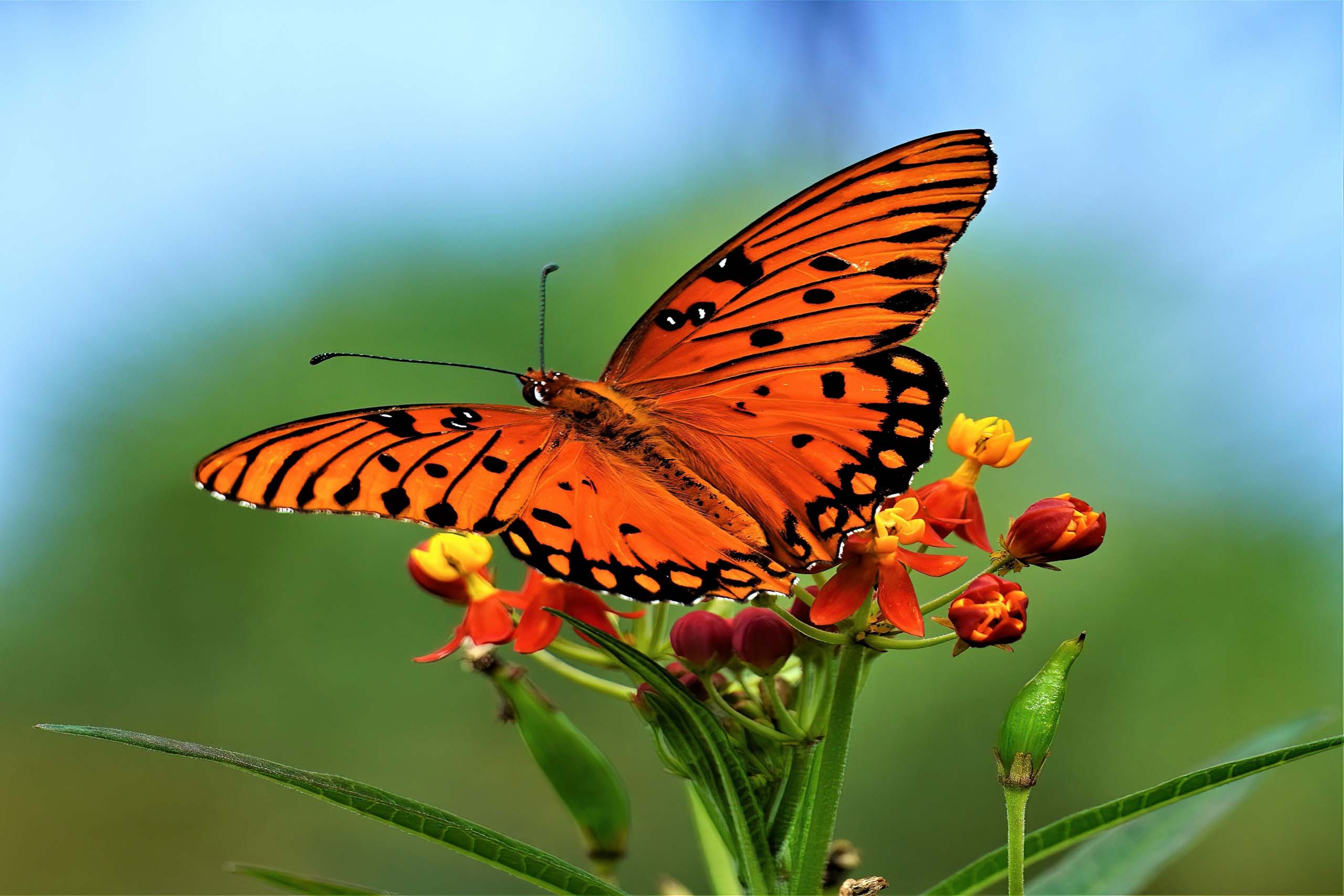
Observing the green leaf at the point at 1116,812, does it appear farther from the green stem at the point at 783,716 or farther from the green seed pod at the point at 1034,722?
the green stem at the point at 783,716

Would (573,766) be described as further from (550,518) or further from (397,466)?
(397,466)

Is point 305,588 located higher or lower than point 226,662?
higher

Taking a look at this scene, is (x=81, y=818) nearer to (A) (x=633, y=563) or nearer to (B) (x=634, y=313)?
(B) (x=634, y=313)

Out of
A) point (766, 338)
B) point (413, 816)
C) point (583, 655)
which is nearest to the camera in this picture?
point (413, 816)

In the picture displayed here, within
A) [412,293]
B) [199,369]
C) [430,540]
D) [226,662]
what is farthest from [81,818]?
[430,540]

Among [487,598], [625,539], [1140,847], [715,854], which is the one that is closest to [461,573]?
[487,598]
